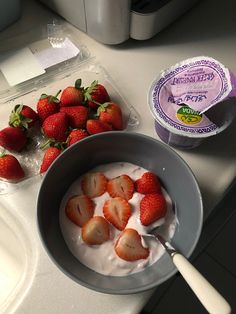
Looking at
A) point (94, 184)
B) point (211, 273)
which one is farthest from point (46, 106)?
point (211, 273)

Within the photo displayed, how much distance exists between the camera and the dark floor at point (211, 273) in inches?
41.4

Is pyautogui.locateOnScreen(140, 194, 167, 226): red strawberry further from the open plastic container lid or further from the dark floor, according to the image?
the dark floor

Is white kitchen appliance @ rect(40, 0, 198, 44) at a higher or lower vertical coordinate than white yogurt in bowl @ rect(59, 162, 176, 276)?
higher

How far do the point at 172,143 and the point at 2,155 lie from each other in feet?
0.88

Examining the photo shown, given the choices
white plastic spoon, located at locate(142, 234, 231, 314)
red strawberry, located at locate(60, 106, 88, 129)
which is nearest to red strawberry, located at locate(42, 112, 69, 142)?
red strawberry, located at locate(60, 106, 88, 129)

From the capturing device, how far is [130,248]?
52 cm

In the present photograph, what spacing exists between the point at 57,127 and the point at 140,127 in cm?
14

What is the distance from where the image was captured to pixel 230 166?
619mm

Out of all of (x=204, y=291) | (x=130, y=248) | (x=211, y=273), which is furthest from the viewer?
(x=211, y=273)

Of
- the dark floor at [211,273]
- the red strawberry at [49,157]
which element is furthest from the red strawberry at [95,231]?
the dark floor at [211,273]

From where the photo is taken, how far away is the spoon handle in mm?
398

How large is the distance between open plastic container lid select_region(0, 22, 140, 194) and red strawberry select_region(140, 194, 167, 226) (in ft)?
0.50

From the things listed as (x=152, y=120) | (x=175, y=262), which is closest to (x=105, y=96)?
(x=152, y=120)

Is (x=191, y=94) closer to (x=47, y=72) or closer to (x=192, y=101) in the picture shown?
(x=192, y=101)
